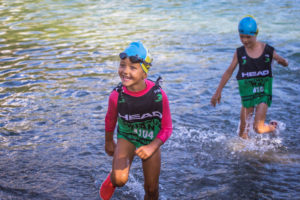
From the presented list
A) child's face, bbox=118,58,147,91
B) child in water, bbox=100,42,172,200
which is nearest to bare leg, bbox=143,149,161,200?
child in water, bbox=100,42,172,200

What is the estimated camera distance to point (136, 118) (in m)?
4.51

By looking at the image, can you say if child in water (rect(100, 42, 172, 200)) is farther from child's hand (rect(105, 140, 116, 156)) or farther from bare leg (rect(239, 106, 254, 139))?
bare leg (rect(239, 106, 254, 139))

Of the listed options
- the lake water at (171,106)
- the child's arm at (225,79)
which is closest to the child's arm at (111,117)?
the lake water at (171,106)

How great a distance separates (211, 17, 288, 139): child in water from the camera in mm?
6129

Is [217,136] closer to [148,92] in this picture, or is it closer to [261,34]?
[148,92]

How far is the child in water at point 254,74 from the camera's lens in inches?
241

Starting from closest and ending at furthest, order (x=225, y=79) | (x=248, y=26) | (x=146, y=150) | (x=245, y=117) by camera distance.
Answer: (x=146, y=150), (x=248, y=26), (x=225, y=79), (x=245, y=117)

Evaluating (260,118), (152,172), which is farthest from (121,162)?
(260,118)

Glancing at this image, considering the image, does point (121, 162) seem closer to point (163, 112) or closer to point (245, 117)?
point (163, 112)

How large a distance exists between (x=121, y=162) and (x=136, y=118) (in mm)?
485

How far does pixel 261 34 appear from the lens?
550 inches

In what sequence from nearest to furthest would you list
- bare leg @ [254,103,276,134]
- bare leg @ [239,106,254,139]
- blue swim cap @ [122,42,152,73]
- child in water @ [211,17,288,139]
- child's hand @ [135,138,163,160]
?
1. child's hand @ [135,138,163,160]
2. blue swim cap @ [122,42,152,73]
3. child in water @ [211,17,288,139]
4. bare leg @ [254,103,276,134]
5. bare leg @ [239,106,254,139]

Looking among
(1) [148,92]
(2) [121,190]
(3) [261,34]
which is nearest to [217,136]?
(2) [121,190]

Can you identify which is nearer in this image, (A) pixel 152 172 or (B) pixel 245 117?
(A) pixel 152 172
